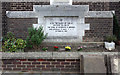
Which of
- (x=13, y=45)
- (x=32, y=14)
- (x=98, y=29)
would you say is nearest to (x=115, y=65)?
(x=98, y=29)

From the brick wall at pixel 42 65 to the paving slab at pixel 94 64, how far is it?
0.31m

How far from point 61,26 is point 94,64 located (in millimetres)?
2631

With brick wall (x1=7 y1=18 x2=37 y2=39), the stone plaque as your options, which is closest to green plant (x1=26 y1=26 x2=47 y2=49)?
the stone plaque

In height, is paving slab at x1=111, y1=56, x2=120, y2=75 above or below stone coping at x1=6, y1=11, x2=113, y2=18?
below

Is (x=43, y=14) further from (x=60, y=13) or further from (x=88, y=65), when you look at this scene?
(x=88, y=65)

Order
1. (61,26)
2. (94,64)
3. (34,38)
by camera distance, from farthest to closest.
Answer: (61,26) → (34,38) → (94,64)

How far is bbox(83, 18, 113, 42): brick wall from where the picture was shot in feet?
16.4

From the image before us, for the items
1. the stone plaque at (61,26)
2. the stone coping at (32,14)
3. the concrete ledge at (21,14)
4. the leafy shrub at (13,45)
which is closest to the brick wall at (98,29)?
the stone coping at (32,14)

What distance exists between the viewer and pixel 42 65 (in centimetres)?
303

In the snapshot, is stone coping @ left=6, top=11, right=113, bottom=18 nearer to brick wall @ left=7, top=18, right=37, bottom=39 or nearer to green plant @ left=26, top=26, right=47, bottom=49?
brick wall @ left=7, top=18, right=37, bottom=39

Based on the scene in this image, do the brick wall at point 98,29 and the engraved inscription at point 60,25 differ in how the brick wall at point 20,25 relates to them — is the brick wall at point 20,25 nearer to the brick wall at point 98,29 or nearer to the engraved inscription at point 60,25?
the engraved inscription at point 60,25

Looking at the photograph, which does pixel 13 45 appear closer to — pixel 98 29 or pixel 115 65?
pixel 115 65

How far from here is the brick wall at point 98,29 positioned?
197 inches

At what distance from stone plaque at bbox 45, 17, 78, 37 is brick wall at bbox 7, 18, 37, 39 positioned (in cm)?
85
